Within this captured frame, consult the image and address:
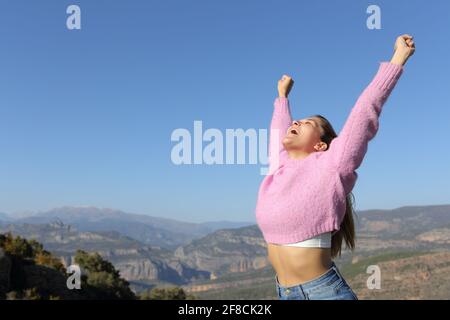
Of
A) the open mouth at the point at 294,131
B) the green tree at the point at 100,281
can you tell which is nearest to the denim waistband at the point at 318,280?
the open mouth at the point at 294,131

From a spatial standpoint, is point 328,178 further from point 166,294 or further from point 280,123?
point 166,294

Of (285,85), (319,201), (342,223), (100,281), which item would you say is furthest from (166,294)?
(319,201)

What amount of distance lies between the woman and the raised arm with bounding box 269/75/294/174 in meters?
0.32

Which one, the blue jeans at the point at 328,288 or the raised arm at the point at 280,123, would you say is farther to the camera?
the raised arm at the point at 280,123

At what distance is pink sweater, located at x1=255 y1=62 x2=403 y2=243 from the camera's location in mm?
3223

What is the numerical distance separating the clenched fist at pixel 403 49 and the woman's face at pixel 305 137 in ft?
2.48

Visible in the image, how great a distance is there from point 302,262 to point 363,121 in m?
1.09

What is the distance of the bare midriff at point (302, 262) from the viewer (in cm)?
336

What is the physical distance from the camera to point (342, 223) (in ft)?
11.9

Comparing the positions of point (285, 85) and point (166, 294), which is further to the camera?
point (166, 294)

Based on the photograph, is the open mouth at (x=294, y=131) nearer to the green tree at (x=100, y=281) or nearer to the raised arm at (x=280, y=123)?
the raised arm at (x=280, y=123)
